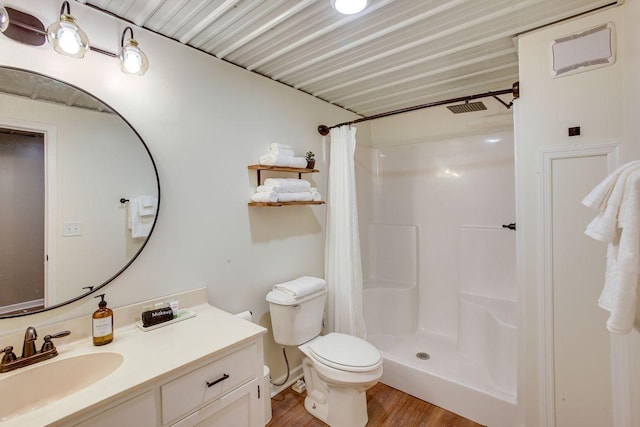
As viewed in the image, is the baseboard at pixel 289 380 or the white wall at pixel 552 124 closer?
the white wall at pixel 552 124

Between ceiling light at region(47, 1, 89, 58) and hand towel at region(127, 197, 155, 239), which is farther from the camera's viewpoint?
hand towel at region(127, 197, 155, 239)

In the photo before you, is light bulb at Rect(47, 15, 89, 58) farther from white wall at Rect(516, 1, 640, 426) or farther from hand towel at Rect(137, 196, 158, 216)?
white wall at Rect(516, 1, 640, 426)

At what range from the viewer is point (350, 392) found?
175 cm

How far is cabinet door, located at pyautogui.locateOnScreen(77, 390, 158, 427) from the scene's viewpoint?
89cm

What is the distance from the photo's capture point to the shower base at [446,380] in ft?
5.83

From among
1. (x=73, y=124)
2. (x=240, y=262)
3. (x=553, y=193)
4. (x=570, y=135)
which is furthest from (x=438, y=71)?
(x=73, y=124)

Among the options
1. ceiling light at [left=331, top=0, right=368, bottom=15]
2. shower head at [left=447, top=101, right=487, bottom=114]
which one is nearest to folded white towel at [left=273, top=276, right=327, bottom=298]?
ceiling light at [left=331, top=0, right=368, bottom=15]

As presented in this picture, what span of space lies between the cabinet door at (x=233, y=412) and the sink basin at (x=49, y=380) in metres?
0.38

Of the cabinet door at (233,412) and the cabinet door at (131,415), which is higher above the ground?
the cabinet door at (131,415)

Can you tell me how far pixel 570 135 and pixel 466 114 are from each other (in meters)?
1.25

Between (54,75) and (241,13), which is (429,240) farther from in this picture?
(54,75)

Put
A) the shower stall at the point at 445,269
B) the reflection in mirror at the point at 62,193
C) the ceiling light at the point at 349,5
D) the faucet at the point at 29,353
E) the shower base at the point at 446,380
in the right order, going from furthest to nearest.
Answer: the shower stall at the point at 445,269
the shower base at the point at 446,380
the ceiling light at the point at 349,5
the reflection in mirror at the point at 62,193
the faucet at the point at 29,353

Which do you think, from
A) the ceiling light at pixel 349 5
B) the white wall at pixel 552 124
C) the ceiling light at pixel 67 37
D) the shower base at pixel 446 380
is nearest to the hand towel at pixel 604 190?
the white wall at pixel 552 124

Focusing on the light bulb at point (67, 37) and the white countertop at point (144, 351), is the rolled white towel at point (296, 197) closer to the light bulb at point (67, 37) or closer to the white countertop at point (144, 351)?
the white countertop at point (144, 351)
